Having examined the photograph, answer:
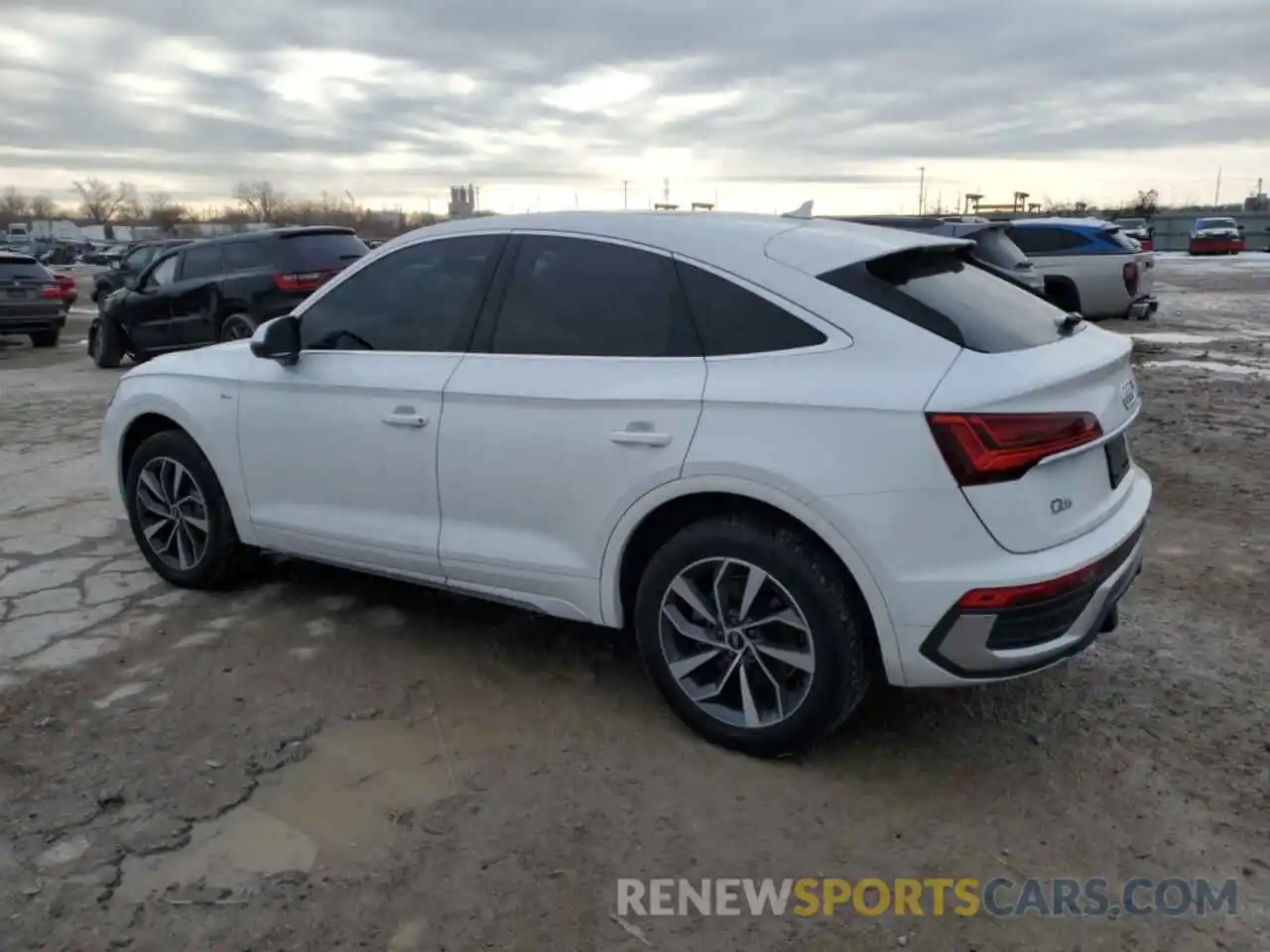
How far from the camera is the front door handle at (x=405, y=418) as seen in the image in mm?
3908

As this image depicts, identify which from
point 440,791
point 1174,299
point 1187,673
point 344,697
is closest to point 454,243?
point 344,697

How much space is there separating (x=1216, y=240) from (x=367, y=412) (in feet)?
165

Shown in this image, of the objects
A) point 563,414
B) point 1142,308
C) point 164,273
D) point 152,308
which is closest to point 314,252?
point 164,273

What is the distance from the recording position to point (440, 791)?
325 cm

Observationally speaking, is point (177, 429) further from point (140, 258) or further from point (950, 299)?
point (140, 258)

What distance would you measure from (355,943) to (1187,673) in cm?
313

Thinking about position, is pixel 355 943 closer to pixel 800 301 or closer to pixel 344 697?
pixel 344 697

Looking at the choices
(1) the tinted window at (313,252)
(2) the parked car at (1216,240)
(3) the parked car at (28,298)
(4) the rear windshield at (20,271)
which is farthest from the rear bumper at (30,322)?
(2) the parked car at (1216,240)

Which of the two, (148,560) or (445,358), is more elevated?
(445,358)

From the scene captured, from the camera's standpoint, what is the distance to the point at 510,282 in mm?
3924

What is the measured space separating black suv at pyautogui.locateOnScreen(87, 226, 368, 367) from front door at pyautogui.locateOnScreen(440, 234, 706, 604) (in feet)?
30.6

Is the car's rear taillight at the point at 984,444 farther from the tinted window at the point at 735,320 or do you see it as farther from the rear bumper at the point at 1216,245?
the rear bumper at the point at 1216,245

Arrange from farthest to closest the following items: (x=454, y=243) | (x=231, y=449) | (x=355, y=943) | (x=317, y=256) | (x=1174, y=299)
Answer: (x=1174, y=299) → (x=317, y=256) → (x=231, y=449) → (x=454, y=243) → (x=355, y=943)

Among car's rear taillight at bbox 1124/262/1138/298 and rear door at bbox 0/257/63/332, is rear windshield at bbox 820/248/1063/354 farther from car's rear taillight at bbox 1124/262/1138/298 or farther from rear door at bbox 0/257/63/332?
rear door at bbox 0/257/63/332
